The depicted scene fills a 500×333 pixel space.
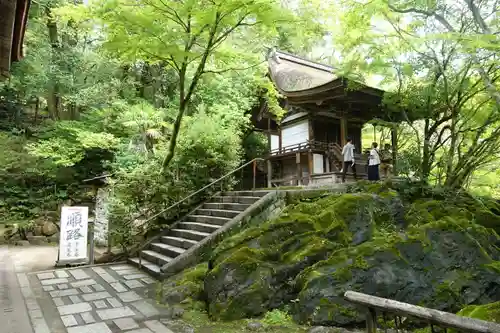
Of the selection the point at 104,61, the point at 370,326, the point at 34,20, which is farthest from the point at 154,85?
the point at 370,326

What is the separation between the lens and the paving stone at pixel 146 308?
5.39 metres

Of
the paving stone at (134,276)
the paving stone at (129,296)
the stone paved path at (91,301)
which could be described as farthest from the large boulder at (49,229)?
the paving stone at (129,296)

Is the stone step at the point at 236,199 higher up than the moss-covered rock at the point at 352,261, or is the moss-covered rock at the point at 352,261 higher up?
the stone step at the point at 236,199

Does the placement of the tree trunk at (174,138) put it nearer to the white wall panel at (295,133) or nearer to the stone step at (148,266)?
the stone step at (148,266)

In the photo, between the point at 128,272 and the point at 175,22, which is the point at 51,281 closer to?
the point at 128,272

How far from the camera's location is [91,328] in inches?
190

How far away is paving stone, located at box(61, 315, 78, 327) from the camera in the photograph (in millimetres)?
4967

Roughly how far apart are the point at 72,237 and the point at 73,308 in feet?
12.6

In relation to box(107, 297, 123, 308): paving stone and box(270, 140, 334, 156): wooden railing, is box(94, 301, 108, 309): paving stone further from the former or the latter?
box(270, 140, 334, 156): wooden railing

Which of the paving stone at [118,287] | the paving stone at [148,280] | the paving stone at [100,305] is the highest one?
the paving stone at [100,305]

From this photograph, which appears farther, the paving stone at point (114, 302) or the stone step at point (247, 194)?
the stone step at point (247, 194)

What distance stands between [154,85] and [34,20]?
6.73m

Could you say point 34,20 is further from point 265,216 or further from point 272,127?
point 265,216

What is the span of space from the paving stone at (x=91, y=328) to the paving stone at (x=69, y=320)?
158 mm
